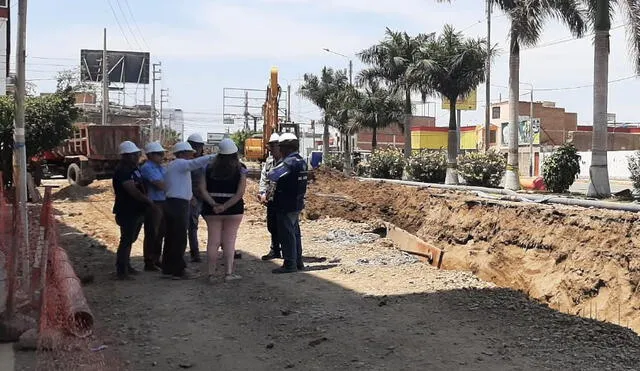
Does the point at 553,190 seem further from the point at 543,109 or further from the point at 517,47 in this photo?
the point at 543,109

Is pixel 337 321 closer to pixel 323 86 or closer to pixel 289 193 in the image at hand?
pixel 289 193

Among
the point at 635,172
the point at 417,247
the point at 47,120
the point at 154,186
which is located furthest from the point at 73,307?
the point at 47,120

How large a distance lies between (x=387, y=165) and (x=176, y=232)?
23.7 metres

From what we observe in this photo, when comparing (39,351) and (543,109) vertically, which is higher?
(543,109)

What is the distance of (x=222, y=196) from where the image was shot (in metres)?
7.83

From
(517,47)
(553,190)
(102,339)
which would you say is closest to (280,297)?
(102,339)

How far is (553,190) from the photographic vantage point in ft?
65.3

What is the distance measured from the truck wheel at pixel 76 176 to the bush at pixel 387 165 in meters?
12.9

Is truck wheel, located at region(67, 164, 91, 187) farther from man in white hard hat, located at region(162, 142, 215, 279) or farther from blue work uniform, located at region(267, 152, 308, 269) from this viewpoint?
blue work uniform, located at region(267, 152, 308, 269)

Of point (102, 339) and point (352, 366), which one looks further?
point (102, 339)

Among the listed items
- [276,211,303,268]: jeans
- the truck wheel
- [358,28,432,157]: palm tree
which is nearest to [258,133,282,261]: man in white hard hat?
[276,211,303,268]: jeans

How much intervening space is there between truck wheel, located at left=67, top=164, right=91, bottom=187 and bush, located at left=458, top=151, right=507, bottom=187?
14352 millimetres

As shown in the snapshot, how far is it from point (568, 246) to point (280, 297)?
20.6ft

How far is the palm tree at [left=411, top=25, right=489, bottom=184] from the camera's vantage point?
2881 cm
